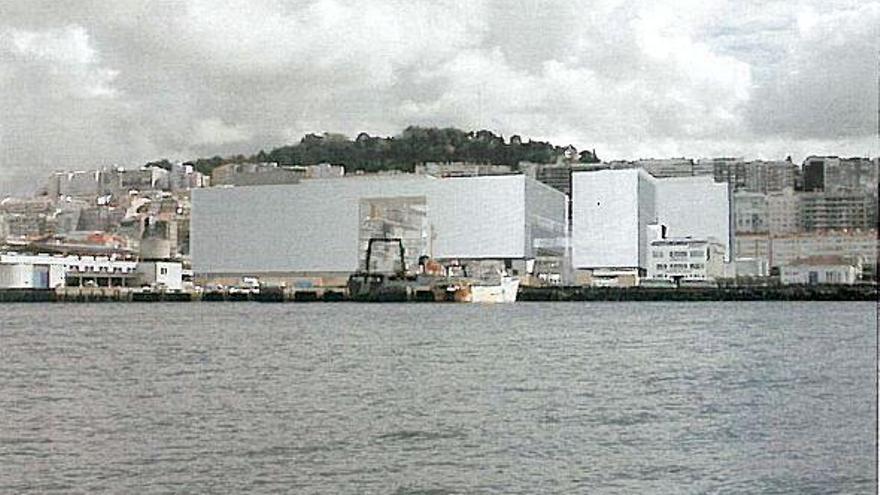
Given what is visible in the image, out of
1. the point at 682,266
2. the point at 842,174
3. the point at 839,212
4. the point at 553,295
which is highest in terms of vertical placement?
the point at 842,174

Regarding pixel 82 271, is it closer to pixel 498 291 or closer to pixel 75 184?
pixel 75 184

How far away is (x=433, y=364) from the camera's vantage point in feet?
22.1

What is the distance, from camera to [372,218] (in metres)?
5.07

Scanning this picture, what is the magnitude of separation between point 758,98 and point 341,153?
5.14 ft

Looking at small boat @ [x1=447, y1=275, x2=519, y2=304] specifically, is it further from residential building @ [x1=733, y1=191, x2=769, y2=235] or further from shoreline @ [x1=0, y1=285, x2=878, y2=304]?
residential building @ [x1=733, y1=191, x2=769, y2=235]

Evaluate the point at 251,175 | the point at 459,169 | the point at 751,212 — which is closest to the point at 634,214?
the point at 751,212

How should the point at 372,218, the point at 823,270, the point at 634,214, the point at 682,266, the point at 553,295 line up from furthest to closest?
1. the point at 553,295
2. the point at 372,218
3. the point at 682,266
4. the point at 634,214
5. the point at 823,270

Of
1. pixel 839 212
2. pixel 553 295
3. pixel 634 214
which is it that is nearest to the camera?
pixel 839 212

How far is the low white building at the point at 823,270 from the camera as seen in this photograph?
4617 mm

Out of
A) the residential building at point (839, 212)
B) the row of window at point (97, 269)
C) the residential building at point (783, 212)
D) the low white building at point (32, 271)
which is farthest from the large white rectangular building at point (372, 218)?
the residential building at point (839, 212)

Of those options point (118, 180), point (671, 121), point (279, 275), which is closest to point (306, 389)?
point (279, 275)

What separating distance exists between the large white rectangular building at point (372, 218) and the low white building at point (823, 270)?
821 millimetres

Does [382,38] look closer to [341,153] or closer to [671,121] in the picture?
[341,153]

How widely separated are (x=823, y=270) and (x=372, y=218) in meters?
1.61
